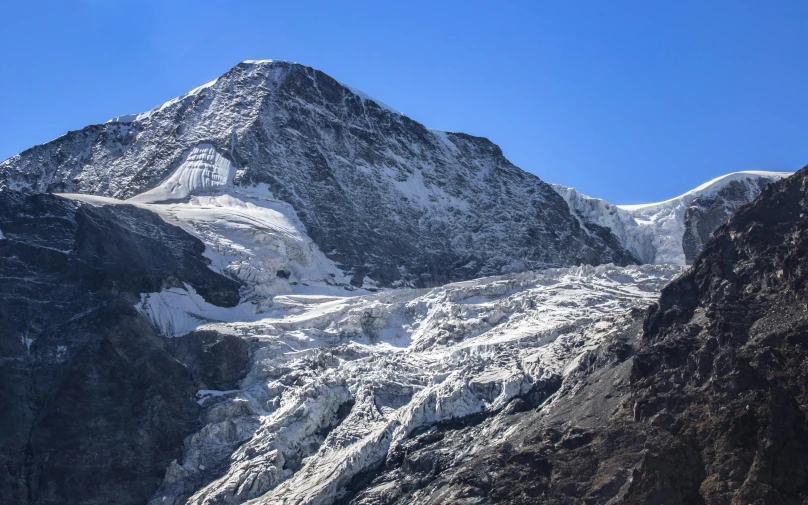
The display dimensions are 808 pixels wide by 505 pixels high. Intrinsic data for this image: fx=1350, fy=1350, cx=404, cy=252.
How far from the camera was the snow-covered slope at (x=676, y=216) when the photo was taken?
162750 mm

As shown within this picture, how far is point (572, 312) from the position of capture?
108 meters

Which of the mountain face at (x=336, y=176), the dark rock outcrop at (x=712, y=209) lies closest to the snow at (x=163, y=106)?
the mountain face at (x=336, y=176)

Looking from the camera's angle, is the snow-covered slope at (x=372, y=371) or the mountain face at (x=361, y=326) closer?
the mountain face at (x=361, y=326)

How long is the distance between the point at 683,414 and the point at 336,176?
8662cm

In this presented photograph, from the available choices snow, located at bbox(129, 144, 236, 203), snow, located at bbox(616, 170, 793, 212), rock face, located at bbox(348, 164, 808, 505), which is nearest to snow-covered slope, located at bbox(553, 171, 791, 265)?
snow, located at bbox(616, 170, 793, 212)

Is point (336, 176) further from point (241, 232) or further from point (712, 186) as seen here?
point (712, 186)

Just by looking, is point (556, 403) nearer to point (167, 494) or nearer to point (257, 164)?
point (167, 494)

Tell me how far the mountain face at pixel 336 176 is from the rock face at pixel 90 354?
16.6m

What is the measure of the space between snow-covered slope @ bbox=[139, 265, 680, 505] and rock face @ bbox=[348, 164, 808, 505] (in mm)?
3469

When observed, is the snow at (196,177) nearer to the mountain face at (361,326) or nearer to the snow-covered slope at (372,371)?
the mountain face at (361,326)

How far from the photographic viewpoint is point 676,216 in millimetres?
171500

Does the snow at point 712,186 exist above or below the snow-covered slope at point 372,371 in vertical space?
above

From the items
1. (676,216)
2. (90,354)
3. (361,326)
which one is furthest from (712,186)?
(90,354)

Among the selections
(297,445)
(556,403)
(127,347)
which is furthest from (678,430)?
(127,347)
